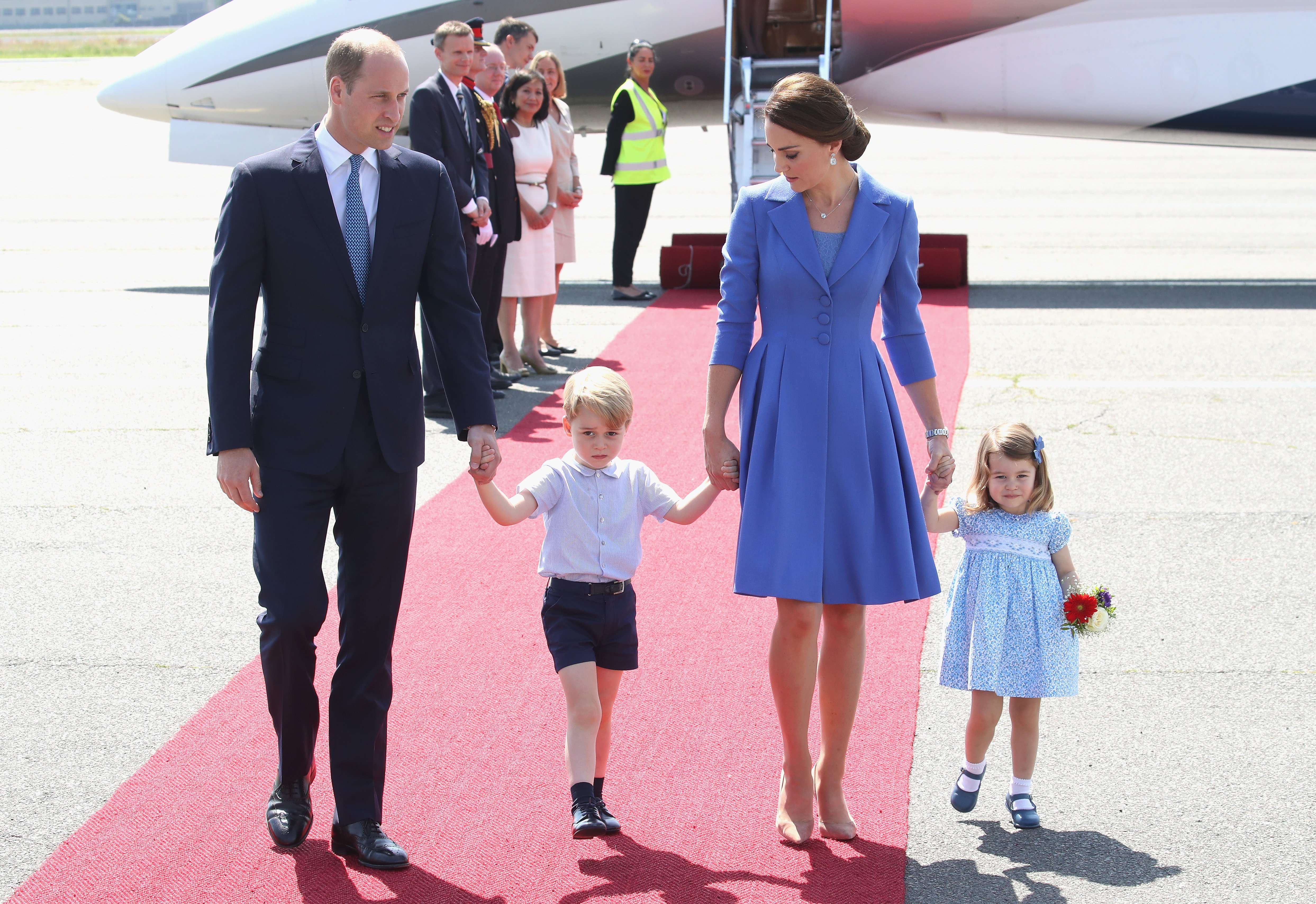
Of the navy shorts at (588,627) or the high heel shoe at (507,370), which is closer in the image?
the navy shorts at (588,627)

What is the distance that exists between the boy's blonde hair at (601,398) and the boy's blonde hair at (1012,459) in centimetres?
90

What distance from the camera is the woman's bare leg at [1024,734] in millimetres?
3309

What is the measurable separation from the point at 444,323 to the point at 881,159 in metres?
21.8

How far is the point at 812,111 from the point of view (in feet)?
10.1

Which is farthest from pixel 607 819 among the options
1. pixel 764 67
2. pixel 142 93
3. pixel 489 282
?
pixel 142 93

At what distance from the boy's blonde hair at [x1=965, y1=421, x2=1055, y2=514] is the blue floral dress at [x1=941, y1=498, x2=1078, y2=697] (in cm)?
2

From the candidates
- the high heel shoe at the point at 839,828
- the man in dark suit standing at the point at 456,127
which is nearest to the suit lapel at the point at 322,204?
the high heel shoe at the point at 839,828

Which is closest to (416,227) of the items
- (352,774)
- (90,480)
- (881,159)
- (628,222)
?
(352,774)

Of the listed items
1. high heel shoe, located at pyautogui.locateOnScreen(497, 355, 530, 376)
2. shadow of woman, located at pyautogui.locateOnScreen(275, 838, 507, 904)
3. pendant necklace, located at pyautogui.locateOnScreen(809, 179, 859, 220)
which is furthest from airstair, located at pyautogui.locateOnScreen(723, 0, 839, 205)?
shadow of woman, located at pyautogui.locateOnScreen(275, 838, 507, 904)

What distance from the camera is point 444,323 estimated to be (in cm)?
324

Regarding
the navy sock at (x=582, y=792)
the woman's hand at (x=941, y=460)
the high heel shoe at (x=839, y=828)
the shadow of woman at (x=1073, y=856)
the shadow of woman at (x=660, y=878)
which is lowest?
the shadow of woman at (x=660, y=878)

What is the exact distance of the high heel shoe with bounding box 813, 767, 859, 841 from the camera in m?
3.25

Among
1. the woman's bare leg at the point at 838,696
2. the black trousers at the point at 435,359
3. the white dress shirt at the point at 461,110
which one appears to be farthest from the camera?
the black trousers at the point at 435,359

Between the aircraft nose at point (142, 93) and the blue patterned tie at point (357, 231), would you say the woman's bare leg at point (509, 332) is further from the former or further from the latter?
the blue patterned tie at point (357, 231)
